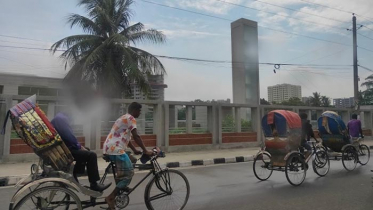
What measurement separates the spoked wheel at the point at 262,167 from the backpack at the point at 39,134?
15.3ft

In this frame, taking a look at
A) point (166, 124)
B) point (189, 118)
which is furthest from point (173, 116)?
point (189, 118)

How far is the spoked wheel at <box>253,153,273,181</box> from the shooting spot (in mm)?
7266

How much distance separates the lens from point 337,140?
8617mm

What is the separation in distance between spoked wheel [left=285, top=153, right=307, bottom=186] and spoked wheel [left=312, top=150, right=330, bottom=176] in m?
0.99

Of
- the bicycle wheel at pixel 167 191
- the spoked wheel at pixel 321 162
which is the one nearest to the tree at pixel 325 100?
the spoked wheel at pixel 321 162

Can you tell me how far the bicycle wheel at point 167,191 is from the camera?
14.7ft

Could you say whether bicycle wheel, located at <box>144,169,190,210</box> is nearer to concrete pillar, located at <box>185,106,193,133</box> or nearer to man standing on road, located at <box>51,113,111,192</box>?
man standing on road, located at <box>51,113,111,192</box>

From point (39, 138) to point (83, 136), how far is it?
819cm

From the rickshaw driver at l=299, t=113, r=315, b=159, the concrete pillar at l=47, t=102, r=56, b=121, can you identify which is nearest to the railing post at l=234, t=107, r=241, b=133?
the rickshaw driver at l=299, t=113, r=315, b=159

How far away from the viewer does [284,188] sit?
6.59 metres

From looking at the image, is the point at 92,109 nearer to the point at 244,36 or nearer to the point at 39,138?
the point at 39,138

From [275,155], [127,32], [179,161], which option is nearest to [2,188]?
[179,161]

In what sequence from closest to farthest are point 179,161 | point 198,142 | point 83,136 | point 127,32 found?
1. point 179,161
2. point 83,136
3. point 198,142
4. point 127,32

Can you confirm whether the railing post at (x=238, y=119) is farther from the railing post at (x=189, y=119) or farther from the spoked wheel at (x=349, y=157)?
the spoked wheel at (x=349, y=157)
